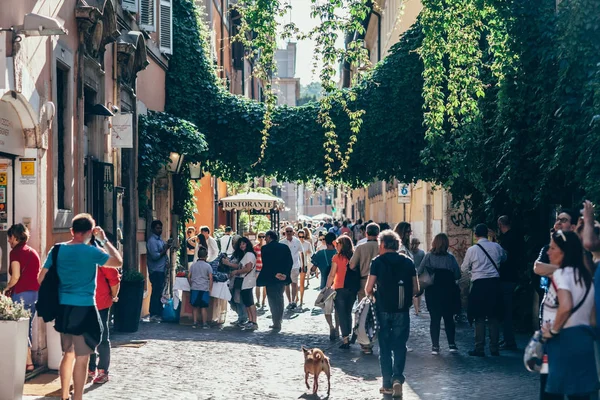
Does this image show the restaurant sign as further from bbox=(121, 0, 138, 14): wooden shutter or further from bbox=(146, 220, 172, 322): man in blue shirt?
bbox=(121, 0, 138, 14): wooden shutter

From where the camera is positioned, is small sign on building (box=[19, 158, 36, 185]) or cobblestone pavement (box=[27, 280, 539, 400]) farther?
small sign on building (box=[19, 158, 36, 185])

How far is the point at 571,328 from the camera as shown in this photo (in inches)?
277

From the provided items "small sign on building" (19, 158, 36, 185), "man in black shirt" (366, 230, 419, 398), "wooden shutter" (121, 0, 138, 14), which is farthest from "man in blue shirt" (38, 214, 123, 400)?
"wooden shutter" (121, 0, 138, 14)

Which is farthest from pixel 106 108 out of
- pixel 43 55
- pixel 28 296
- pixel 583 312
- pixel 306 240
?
pixel 306 240

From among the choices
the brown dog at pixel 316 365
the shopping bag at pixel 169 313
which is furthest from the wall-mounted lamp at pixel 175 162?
the brown dog at pixel 316 365

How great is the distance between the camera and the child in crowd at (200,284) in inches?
698

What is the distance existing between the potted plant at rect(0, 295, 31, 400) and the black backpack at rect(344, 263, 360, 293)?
697 cm

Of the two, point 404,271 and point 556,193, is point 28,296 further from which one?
point 556,193

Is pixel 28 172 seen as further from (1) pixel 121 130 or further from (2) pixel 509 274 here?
(2) pixel 509 274

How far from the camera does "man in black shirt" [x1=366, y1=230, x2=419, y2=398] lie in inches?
422

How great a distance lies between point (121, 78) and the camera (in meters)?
17.3

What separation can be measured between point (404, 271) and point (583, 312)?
A: 12.9 feet

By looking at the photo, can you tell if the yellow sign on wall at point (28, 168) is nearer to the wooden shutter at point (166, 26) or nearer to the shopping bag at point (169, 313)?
the shopping bag at point (169, 313)

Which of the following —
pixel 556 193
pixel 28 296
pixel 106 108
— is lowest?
pixel 28 296
